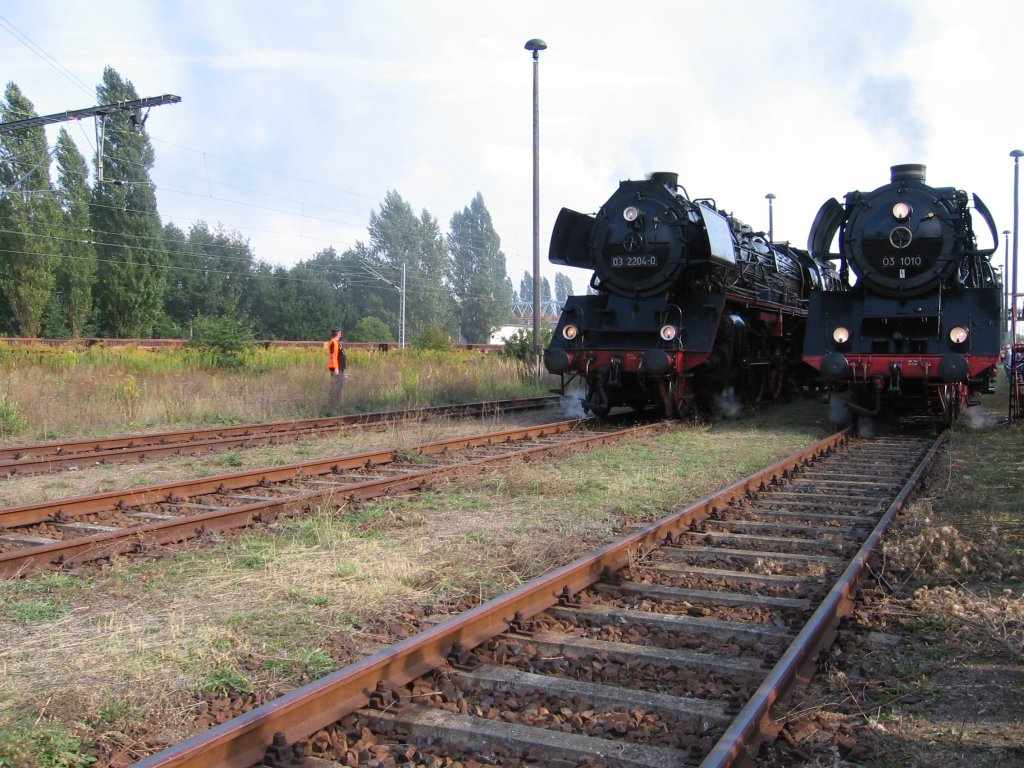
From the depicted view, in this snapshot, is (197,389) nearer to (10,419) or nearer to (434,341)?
(10,419)

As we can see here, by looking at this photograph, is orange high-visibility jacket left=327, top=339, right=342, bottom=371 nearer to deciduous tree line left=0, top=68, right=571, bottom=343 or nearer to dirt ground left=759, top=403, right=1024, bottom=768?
deciduous tree line left=0, top=68, right=571, bottom=343

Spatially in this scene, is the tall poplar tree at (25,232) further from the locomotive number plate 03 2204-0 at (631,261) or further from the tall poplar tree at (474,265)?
the tall poplar tree at (474,265)

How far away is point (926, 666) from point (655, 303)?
31.7ft

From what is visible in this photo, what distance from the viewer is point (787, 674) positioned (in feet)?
11.0

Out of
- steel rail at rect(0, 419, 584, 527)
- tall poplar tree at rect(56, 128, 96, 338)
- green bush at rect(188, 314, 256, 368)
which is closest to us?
steel rail at rect(0, 419, 584, 527)

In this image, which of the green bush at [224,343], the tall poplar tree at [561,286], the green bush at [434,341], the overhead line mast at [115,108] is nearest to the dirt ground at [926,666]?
the overhead line mast at [115,108]

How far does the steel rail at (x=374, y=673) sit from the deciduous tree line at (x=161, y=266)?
1496 centimetres

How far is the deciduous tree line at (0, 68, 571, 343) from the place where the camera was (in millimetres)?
41188

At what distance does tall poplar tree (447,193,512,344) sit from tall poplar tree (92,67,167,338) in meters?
39.3

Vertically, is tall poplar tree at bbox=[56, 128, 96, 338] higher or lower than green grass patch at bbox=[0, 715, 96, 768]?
higher

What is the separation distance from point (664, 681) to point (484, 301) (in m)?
79.3

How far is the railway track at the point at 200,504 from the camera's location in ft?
17.9

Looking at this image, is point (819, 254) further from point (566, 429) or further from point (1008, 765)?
point (1008, 765)

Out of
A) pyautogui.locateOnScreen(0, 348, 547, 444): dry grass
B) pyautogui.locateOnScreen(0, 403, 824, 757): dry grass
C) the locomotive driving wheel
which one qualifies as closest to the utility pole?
pyautogui.locateOnScreen(0, 348, 547, 444): dry grass
